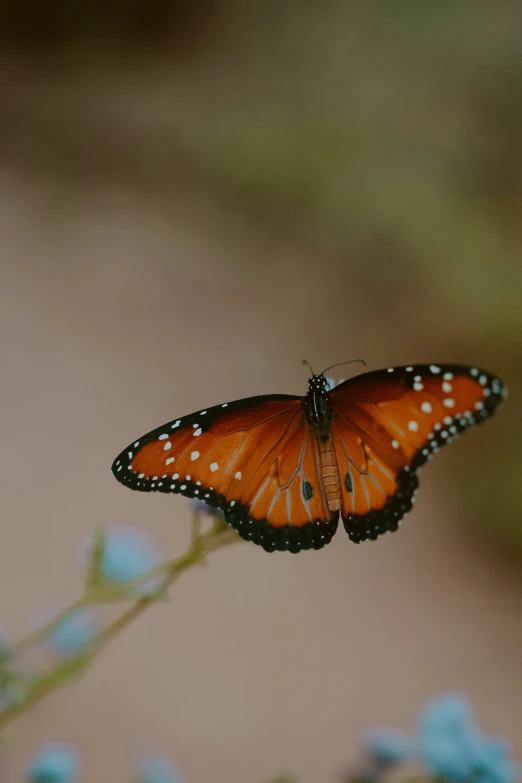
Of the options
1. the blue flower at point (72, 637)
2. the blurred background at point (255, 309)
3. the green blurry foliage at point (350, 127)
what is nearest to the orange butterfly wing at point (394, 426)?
the blue flower at point (72, 637)

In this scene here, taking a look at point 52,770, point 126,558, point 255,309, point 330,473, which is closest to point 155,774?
point 52,770

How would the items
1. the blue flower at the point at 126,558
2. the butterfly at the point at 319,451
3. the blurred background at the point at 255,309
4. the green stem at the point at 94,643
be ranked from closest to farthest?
the green stem at the point at 94,643 → the butterfly at the point at 319,451 → the blue flower at the point at 126,558 → the blurred background at the point at 255,309

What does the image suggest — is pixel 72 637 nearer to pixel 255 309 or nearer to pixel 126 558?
pixel 126 558

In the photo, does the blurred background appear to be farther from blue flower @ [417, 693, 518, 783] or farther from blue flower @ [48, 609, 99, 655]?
blue flower @ [417, 693, 518, 783]

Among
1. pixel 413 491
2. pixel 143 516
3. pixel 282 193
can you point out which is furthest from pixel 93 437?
pixel 413 491

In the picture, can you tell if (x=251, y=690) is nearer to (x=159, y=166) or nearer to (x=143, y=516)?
(x=143, y=516)

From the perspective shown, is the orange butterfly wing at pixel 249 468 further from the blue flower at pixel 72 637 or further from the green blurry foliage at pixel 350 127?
the green blurry foliage at pixel 350 127

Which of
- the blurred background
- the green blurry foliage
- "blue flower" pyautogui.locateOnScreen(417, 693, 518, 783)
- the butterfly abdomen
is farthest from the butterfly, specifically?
the green blurry foliage
